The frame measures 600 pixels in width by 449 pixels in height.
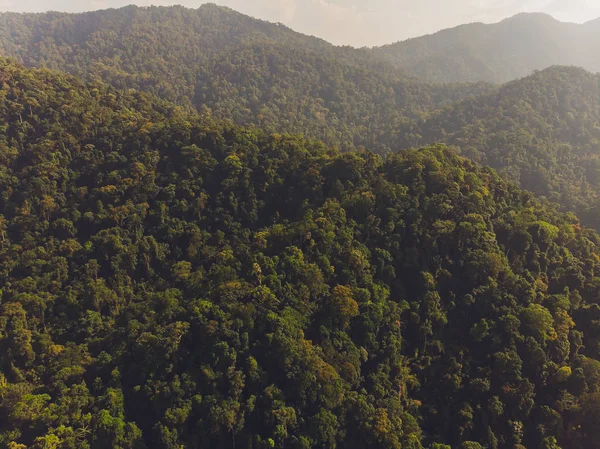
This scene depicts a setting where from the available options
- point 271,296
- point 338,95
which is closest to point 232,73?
point 338,95

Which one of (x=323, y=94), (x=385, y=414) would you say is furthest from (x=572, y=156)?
(x=385, y=414)

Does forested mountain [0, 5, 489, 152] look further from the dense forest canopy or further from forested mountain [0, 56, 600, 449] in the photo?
forested mountain [0, 56, 600, 449]

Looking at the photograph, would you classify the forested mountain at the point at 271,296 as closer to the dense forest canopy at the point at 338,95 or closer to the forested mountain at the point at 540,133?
the forested mountain at the point at 540,133

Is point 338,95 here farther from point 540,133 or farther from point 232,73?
point 540,133

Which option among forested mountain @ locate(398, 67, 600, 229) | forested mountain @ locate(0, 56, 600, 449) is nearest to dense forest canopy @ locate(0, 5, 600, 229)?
forested mountain @ locate(398, 67, 600, 229)

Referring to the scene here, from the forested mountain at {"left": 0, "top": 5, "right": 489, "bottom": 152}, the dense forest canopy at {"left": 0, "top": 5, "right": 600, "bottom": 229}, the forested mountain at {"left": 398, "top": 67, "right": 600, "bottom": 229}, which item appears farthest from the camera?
the forested mountain at {"left": 0, "top": 5, "right": 489, "bottom": 152}
